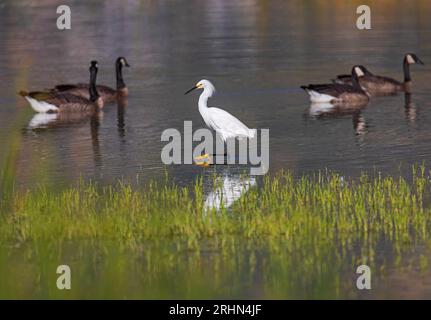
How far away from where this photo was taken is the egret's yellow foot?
64.3 ft

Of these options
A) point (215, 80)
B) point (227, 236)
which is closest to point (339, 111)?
point (215, 80)

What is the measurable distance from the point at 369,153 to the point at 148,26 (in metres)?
30.7

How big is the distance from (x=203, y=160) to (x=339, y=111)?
778 cm

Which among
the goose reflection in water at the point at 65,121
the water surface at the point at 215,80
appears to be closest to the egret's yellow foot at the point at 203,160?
the water surface at the point at 215,80

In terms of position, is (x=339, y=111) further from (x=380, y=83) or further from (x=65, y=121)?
(x=65, y=121)

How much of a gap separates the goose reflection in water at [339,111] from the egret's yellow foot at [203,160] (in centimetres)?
476

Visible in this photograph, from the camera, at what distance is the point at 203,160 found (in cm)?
1998

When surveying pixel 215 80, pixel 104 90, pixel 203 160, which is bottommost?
pixel 203 160

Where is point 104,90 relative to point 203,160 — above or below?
above

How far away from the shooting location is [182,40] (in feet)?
140

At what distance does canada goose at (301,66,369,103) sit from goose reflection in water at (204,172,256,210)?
9.45 meters

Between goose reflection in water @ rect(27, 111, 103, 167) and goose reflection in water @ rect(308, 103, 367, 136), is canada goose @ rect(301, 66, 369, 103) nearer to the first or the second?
goose reflection in water @ rect(308, 103, 367, 136)

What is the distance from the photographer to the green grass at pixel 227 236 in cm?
1220

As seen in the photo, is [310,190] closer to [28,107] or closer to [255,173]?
[255,173]
